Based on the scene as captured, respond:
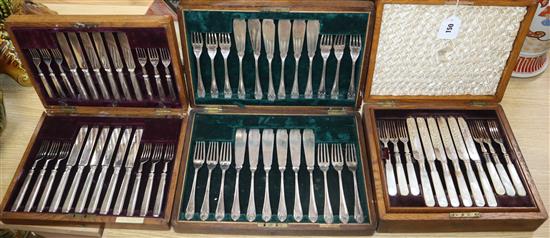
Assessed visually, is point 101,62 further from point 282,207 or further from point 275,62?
point 282,207

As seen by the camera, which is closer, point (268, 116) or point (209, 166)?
point (209, 166)

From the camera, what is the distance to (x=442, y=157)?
1503mm

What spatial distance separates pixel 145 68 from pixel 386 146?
835mm

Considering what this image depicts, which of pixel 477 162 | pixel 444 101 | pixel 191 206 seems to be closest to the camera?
pixel 191 206

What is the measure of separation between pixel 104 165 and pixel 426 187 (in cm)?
101

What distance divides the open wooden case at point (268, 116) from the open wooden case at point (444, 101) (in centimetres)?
6

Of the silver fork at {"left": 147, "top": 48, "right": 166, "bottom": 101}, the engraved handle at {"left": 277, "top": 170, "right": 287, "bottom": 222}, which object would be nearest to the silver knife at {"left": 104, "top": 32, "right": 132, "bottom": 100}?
the silver fork at {"left": 147, "top": 48, "right": 166, "bottom": 101}

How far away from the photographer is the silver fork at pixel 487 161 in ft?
4.64

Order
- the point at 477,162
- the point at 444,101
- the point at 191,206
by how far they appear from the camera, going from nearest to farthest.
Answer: the point at 191,206
the point at 477,162
the point at 444,101

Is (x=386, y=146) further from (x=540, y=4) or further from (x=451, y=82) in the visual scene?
(x=540, y=4)

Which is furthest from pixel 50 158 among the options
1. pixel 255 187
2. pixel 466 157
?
pixel 466 157

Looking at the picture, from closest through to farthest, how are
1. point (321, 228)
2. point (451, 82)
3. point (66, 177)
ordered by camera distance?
point (321, 228) → point (66, 177) → point (451, 82)

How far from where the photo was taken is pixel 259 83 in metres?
1.63

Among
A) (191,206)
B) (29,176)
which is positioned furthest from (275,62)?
(29,176)
